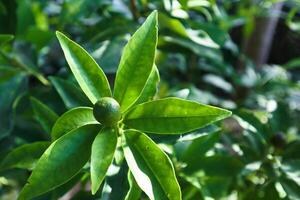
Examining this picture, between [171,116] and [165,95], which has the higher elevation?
[171,116]

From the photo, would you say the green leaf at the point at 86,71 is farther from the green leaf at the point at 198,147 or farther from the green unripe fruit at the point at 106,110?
the green leaf at the point at 198,147

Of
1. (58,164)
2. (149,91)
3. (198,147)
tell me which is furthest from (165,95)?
(58,164)

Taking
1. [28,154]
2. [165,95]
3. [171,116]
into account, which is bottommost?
[165,95]

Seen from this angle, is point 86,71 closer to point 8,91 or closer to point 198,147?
point 198,147

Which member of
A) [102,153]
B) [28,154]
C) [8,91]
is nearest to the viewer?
[102,153]

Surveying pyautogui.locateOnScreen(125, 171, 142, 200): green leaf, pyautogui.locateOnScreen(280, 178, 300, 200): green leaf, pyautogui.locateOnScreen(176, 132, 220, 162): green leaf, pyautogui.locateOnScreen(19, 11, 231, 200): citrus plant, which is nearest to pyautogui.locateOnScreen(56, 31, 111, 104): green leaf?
pyautogui.locateOnScreen(19, 11, 231, 200): citrus plant

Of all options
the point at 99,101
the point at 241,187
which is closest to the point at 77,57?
the point at 99,101

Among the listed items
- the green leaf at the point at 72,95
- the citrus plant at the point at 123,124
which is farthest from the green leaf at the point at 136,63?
the green leaf at the point at 72,95

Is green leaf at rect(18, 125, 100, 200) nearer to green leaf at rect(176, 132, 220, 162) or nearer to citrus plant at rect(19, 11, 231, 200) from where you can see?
citrus plant at rect(19, 11, 231, 200)
